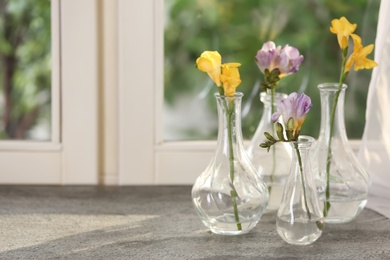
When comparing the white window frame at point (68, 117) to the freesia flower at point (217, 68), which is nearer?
the freesia flower at point (217, 68)

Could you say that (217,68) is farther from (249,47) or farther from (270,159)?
(249,47)

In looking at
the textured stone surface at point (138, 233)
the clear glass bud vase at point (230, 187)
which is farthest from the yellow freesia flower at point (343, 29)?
the textured stone surface at point (138, 233)

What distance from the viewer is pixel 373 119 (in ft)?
6.11

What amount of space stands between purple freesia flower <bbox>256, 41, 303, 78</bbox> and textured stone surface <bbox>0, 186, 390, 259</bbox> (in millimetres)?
311

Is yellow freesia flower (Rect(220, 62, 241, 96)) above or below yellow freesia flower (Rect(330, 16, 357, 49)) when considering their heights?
below

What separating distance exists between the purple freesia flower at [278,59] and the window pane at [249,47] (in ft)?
1.26

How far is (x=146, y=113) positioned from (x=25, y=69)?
296mm

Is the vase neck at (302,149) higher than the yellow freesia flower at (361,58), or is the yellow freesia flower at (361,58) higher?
the yellow freesia flower at (361,58)

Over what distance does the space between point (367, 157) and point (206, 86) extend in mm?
408

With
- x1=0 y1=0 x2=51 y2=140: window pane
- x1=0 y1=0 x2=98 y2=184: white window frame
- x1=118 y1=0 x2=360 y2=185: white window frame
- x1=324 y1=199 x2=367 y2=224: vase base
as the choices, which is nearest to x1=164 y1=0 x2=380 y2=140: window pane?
x1=118 y1=0 x2=360 y2=185: white window frame

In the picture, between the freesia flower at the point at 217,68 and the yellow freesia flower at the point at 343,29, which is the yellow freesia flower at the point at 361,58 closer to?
the yellow freesia flower at the point at 343,29

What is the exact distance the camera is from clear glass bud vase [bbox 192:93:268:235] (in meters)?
1.59

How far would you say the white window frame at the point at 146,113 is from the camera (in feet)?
6.47

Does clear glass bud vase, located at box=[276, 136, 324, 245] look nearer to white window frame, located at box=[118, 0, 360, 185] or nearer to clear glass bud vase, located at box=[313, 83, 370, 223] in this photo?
clear glass bud vase, located at box=[313, 83, 370, 223]
